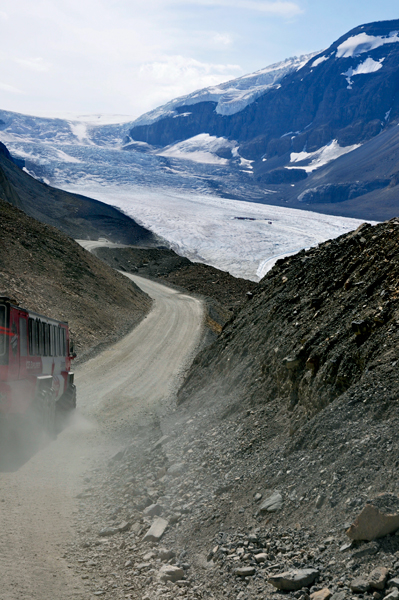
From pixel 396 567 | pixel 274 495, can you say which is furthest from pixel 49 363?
pixel 396 567

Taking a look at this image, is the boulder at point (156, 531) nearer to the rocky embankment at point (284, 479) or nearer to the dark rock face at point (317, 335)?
the rocky embankment at point (284, 479)

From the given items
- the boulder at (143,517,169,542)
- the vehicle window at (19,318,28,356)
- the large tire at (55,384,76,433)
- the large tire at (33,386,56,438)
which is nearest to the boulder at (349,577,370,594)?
the boulder at (143,517,169,542)

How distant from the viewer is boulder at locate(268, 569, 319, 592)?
5301mm

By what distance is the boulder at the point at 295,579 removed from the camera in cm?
530

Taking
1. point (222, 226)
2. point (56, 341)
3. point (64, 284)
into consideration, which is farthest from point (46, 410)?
point (222, 226)

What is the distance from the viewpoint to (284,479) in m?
7.36

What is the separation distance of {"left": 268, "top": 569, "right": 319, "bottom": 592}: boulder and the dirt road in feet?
7.00

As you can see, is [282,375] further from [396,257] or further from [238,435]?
[396,257]

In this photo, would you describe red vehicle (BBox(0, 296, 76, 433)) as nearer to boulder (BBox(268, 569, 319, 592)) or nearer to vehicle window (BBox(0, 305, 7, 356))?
vehicle window (BBox(0, 305, 7, 356))

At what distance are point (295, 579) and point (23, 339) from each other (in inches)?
313

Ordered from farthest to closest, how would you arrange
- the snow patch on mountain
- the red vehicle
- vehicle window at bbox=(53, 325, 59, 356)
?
the snow patch on mountain, vehicle window at bbox=(53, 325, 59, 356), the red vehicle

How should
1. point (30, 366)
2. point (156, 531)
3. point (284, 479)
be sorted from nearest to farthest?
1. point (284, 479)
2. point (156, 531)
3. point (30, 366)

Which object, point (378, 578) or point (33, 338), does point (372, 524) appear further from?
point (33, 338)

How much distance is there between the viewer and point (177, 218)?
122562 millimetres
